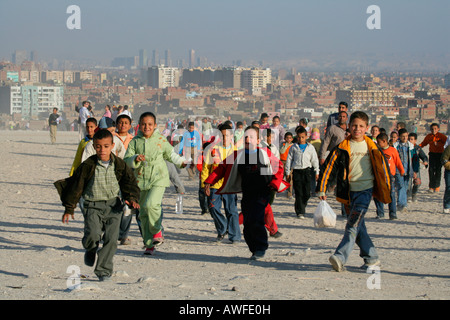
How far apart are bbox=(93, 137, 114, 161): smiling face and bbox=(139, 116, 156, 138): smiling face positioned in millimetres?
1805

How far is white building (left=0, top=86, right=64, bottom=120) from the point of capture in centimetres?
16100

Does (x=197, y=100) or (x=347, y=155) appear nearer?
(x=347, y=155)

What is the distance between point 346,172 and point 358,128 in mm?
498

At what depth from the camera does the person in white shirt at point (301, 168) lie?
44.4 feet

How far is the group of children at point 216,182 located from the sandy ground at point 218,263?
1.09ft

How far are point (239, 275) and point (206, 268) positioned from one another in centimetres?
69

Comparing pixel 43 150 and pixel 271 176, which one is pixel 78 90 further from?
pixel 271 176

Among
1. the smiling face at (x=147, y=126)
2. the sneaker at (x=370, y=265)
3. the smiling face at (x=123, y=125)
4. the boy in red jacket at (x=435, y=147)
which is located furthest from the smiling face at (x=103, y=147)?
the boy in red jacket at (x=435, y=147)

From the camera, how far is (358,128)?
27.1 feet

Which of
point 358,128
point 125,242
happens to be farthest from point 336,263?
point 125,242

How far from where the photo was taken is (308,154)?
45.3 feet

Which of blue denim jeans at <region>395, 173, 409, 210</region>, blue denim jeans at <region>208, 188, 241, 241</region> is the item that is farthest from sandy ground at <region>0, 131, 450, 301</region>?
blue denim jeans at <region>395, 173, 409, 210</region>

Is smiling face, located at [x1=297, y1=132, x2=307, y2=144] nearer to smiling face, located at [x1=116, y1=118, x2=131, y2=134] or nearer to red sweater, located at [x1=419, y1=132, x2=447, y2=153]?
red sweater, located at [x1=419, y1=132, x2=447, y2=153]
